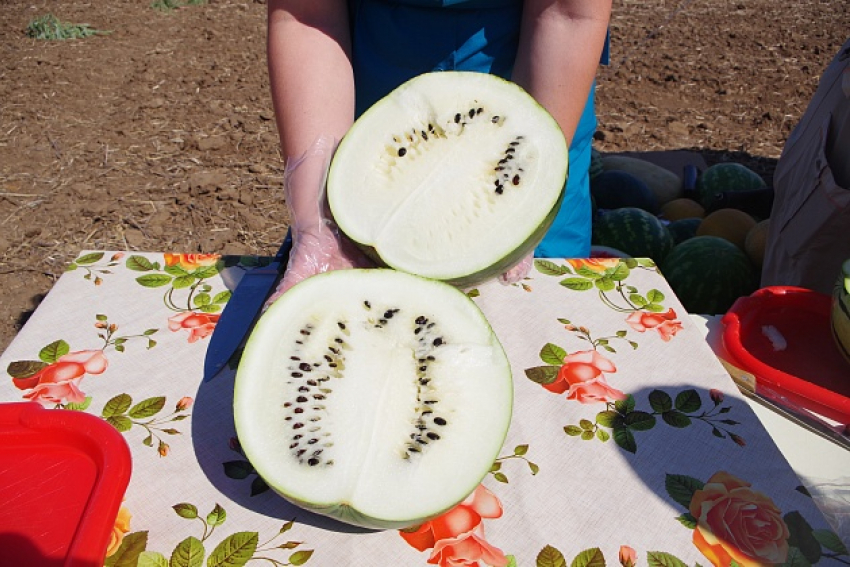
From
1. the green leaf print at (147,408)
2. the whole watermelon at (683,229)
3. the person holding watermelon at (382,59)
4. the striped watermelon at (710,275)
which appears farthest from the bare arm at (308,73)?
the whole watermelon at (683,229)

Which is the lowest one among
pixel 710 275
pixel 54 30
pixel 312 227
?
pixel 54 30

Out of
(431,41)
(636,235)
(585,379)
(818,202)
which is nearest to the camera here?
(585,379)

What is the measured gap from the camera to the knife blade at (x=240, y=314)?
1329mm

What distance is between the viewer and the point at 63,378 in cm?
129

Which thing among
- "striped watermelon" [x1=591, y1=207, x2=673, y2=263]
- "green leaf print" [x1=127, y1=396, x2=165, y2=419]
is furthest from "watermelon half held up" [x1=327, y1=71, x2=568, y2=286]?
"striped watermelon" [x1=591, y1=207, x2=673, y2=263]

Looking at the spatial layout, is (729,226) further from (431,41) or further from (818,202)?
(431,41)

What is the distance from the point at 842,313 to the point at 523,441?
0.75 metres

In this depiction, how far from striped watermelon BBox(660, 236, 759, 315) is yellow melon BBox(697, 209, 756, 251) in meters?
0.24

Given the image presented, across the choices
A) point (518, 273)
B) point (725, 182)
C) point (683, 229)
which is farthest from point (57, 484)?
point (725, 182)

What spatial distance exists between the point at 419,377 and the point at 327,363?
0.15 meters

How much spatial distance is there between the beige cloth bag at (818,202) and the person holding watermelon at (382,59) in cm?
90

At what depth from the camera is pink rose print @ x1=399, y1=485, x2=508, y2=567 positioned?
1018 millimetres

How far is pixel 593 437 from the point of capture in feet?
3.97

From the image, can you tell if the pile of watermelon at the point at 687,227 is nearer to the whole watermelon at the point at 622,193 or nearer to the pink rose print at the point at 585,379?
the whole watermelon at the point at 622,193
